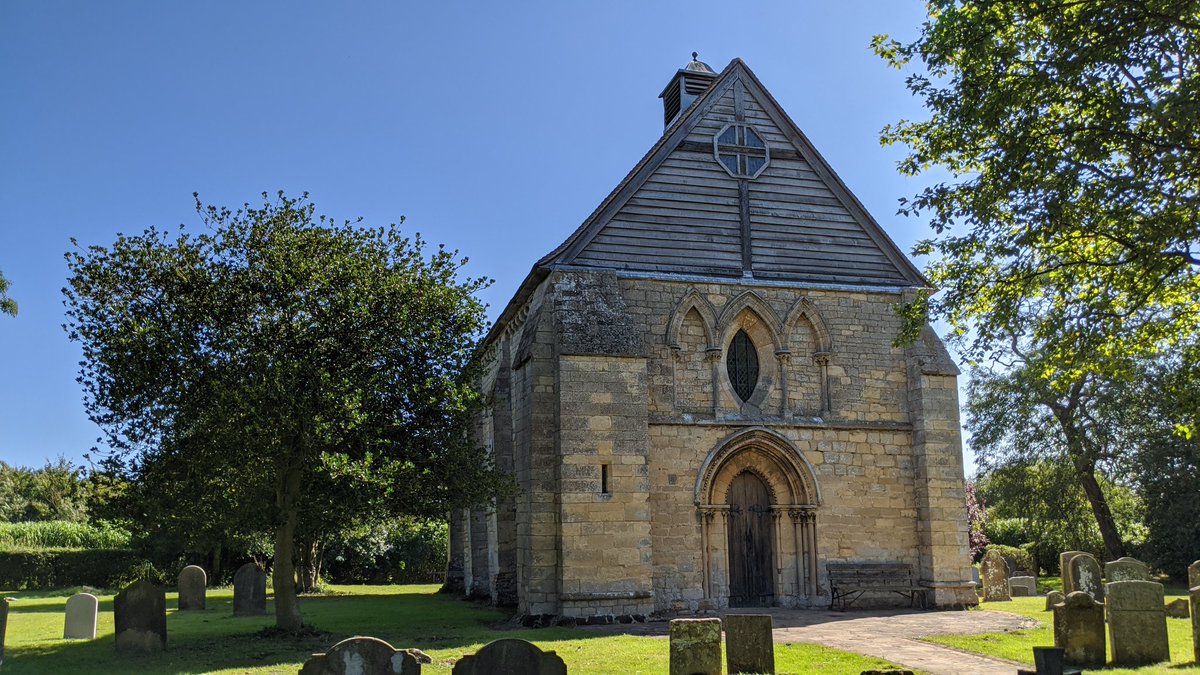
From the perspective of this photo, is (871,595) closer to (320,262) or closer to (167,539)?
(320,262)

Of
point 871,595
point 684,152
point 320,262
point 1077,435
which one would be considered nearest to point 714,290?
point 684,152

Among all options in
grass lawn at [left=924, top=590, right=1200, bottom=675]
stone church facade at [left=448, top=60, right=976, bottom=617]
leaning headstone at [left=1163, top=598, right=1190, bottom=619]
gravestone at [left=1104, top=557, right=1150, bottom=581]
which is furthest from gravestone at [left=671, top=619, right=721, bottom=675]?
leaning headstone at [left=1163, top=598, right=1190, bottom=619]

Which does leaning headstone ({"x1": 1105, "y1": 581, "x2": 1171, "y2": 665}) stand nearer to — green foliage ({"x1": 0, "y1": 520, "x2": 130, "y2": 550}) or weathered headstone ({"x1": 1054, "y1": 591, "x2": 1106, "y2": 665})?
weathered headstone ({"x1": 1054, "y1": 591, "x2": 1106, "y2": 665})

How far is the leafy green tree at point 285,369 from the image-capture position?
15.2 m

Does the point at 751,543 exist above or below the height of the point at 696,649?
above

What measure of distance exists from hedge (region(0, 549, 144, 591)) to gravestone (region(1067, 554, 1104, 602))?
30.6 m

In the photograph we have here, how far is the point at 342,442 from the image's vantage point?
51.9ft

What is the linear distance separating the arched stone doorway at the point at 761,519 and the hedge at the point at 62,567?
79.9 ft

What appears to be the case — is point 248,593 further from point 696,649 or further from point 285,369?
point 696,649

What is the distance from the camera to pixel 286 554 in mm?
16562

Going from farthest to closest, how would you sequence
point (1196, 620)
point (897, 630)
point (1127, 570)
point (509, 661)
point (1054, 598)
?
point (1054, 598) → point (1127, 570) → point (897, 630) → point (1196, 620) → point (509, 661)

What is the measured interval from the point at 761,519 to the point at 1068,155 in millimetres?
11108

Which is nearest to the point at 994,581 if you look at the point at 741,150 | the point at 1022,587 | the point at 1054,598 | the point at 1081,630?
the point at 1022,587

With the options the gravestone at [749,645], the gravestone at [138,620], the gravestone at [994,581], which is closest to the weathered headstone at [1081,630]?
the gravestone at [749,645]
